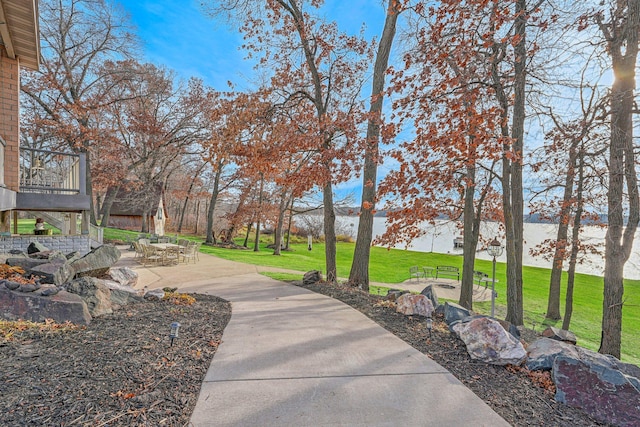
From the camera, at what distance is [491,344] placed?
341 cm

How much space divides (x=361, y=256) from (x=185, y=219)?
37.2m

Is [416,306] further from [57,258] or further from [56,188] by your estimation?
[56,188]

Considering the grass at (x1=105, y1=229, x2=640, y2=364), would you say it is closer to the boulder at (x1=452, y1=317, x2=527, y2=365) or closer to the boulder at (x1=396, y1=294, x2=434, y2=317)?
the boulder at (x1=396, y1=294, x2=434, y2=317)

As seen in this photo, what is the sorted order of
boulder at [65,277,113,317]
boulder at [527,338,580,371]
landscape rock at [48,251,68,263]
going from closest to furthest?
boulder at [527,338,580,371] → boulder at [65,277,113,317] → landscape rock at [48,251,68,263]

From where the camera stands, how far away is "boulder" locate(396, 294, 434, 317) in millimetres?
4926

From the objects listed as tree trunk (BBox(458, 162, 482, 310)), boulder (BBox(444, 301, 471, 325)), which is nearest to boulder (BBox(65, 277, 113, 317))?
boulder (BBox(444, 301, 471, 325))

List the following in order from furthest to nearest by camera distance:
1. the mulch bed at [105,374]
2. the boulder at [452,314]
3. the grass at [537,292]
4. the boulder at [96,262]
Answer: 1. the grass at [537,292]
2. the boulder at [96,262]
3. the boulder at [452,314]
4. the mulch bed at [105,374]

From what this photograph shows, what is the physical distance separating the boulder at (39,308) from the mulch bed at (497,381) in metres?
3.89

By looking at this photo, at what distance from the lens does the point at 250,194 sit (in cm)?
2323

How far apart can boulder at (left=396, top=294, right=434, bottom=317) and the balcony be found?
326 inches

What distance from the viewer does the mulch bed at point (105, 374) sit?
2113 mm

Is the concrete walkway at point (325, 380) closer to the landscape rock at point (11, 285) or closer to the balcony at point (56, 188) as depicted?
the landscape rock at point (11, 285)

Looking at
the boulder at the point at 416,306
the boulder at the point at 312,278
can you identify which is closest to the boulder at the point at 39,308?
the boulder at the point at 416,306

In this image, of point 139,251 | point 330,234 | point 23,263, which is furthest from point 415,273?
point 23,263
